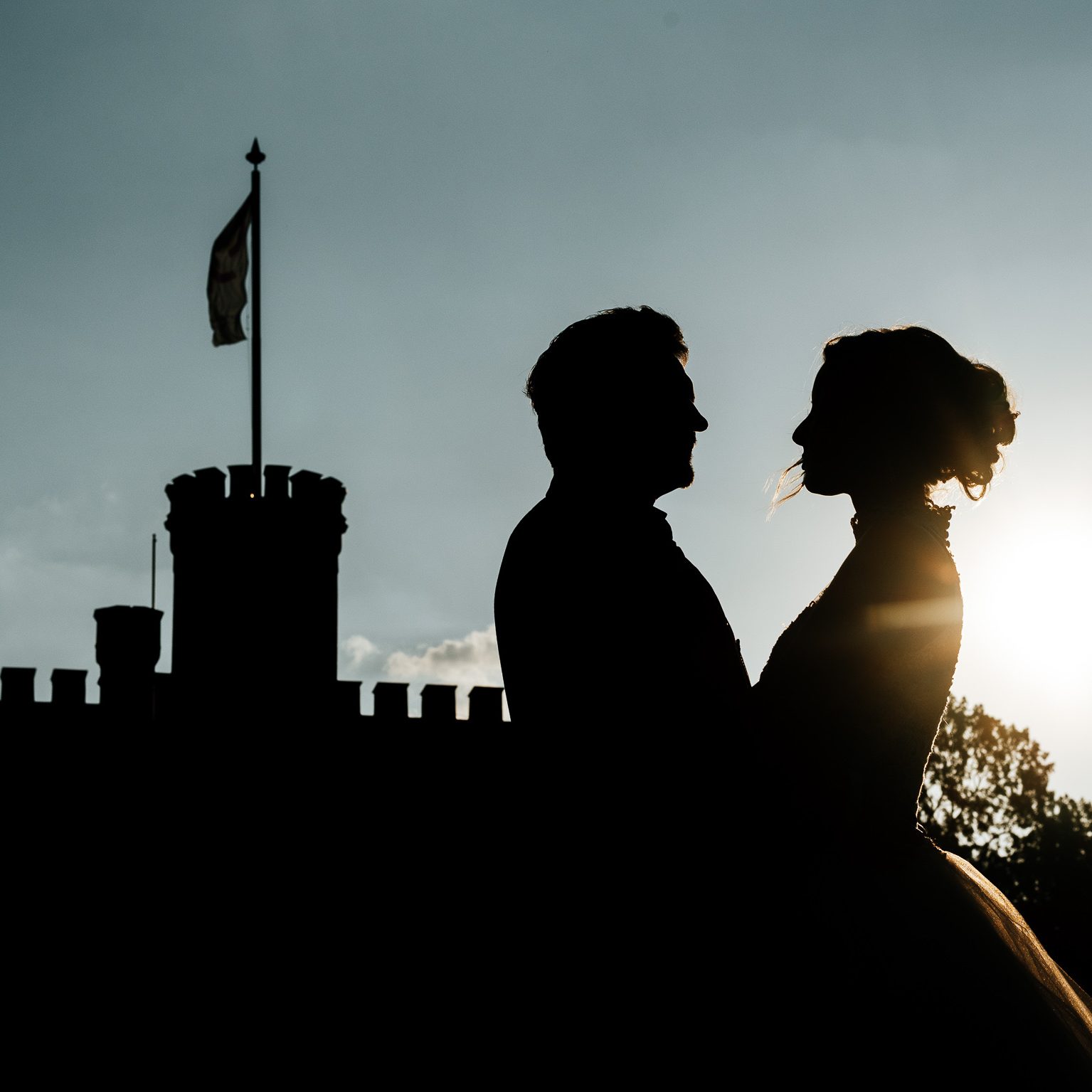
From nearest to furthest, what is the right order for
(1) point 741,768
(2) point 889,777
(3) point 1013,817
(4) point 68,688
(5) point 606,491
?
(1) point 741,768
(5) point 606,491
(2) point 889,777
(4) point 68,688
(3) point 1013,817

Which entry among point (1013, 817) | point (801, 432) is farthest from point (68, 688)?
point (1013, 817)

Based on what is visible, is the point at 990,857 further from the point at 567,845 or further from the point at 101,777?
the point at 567,845

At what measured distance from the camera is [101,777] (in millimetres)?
17891

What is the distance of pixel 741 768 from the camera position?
2521 millimetres

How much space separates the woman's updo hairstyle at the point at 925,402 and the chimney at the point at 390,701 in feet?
55.1

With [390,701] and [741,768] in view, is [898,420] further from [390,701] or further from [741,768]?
[390,701]

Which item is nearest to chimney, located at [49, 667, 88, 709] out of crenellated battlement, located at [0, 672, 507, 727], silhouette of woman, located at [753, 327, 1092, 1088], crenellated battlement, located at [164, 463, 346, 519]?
crenellated battlement, located at [0, 672, 507, 727]

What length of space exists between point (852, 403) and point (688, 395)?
2.68 ft

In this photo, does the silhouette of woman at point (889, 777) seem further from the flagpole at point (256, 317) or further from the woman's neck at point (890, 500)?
the flagpole at point (256, 317)

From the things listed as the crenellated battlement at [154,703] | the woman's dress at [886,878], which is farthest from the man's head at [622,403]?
the crenellated battlement at [154,703]

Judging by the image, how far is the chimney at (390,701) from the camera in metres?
19.8

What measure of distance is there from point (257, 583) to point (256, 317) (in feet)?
14.3

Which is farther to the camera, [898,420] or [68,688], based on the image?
[68,688]

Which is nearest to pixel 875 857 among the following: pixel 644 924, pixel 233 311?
pixel 644 924
